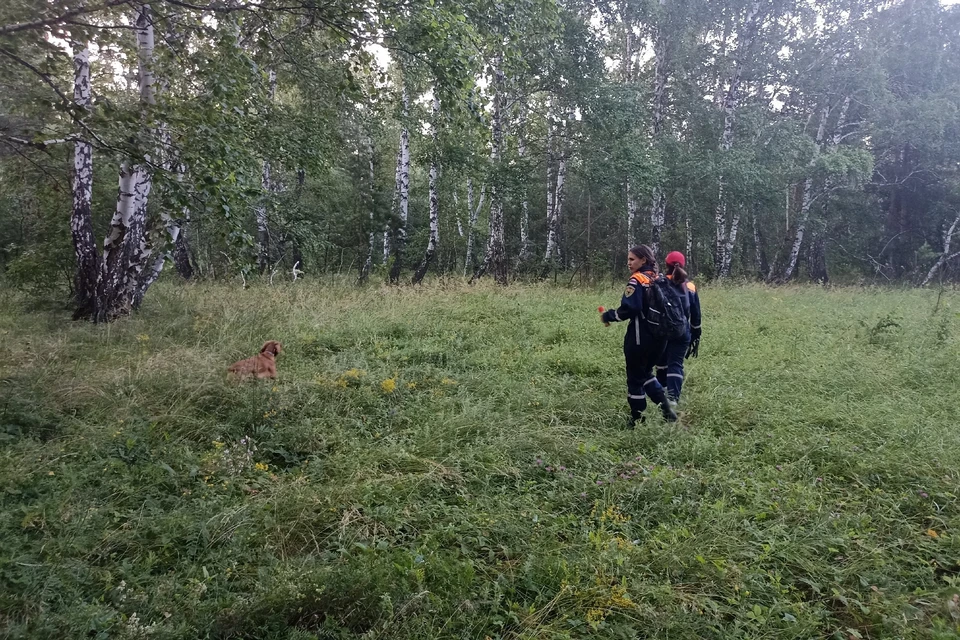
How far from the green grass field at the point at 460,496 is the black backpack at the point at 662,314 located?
35.6 inches

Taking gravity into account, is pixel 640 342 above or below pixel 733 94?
below

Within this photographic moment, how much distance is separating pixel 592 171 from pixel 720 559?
41.5 feet

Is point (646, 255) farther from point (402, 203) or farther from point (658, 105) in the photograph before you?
point (658, 105)

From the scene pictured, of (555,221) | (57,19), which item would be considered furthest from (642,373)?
(555,221)

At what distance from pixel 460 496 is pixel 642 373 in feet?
7.59

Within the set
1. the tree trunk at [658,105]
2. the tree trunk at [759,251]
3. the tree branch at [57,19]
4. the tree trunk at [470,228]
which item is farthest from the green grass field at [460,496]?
the tree trunk at [759,251]

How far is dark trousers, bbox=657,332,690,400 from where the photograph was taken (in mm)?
5465

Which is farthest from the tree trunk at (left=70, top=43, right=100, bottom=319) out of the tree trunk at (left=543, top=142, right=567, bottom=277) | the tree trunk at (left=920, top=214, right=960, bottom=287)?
the tree trunk at (left=920, top=214, right=960, bottom=287)

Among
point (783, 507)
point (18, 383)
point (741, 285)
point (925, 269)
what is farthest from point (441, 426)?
point (925, 269)

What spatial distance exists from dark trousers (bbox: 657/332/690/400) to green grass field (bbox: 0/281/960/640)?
0.70 feet

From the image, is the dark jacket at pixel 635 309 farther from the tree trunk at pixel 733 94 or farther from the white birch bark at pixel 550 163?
the tree trunk at pixel 733 94

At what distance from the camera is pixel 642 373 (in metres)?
5.05

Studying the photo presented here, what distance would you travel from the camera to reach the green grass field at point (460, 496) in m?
2.57

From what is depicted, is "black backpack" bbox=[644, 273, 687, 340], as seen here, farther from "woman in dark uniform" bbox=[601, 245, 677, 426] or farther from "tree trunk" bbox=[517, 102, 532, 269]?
"tree trunk" bbox=[517, 102, 532, 269]
